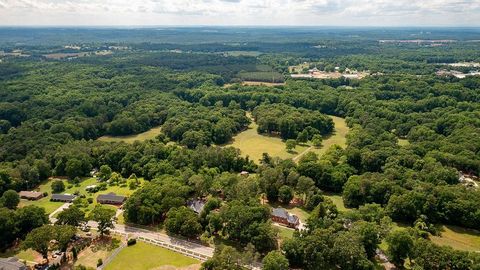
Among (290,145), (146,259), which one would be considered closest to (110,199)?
(146,259)

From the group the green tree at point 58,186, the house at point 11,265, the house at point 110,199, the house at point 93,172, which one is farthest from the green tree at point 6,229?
the house at point 93,172

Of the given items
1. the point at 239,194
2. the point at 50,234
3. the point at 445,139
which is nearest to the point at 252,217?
the point at 239,194

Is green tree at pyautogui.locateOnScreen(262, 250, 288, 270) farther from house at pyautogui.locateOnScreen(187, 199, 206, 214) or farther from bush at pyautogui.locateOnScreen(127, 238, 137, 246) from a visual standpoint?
bush at pyautogui.locateOnScreen(127, 238, 137, 246)

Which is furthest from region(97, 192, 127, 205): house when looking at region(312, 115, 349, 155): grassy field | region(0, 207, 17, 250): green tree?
region(312, 115, 349, 155): grassy field

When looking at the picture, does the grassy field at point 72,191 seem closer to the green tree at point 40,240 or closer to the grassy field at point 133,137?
the green tree at point 40,240

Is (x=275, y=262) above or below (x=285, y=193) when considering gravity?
above

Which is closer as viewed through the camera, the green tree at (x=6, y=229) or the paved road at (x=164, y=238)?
the paved road at (x=164, y=238)

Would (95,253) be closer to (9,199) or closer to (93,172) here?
(9,199)

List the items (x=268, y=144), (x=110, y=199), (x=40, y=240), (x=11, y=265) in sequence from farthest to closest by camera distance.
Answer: (x=268, y=144)
(x=110, y=199)
(x=40, y=240)
(x=11, y=265)
